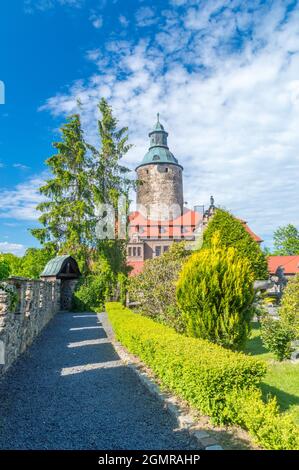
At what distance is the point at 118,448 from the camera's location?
12.9 ft

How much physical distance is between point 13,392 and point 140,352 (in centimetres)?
283

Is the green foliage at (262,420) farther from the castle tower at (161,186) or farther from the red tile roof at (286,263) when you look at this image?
the castle tower at (161,186)

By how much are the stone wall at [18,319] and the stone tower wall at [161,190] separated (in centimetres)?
3106

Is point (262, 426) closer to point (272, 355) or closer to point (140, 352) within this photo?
point (140, 352)

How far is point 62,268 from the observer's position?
68.0 feet

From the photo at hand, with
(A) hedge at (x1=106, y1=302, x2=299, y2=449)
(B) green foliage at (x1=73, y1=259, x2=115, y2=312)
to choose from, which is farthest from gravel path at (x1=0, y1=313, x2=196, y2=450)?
(B) green foliage at (x1=73, y1=259, x2=115, y2=312)

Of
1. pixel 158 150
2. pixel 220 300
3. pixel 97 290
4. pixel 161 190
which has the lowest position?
pixel 97 290

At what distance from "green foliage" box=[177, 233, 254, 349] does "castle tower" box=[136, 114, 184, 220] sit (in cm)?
3547

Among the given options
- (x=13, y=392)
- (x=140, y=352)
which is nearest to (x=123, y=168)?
(x=140, y=352)

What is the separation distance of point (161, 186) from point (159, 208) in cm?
290

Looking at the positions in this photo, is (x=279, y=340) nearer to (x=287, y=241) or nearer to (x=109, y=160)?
(x=109, y=160)

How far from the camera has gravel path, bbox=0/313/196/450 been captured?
4.12 m

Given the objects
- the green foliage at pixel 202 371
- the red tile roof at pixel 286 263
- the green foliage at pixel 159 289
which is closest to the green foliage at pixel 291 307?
the green foliage at pixel 159 289

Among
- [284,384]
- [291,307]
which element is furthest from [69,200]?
[284,384]
